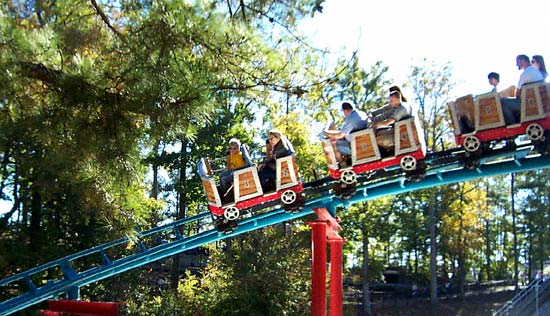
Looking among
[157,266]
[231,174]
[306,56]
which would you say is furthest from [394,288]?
[306,56]

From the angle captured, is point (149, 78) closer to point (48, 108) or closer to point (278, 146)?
point (48, 108)

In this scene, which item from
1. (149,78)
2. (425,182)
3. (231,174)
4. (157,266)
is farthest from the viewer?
(157,266)

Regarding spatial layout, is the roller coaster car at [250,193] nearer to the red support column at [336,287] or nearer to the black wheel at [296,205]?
the black wheel at [296,205]

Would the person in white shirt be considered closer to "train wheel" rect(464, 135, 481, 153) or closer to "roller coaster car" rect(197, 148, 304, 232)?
"train wheel" rect(464, 135, 481, 153)

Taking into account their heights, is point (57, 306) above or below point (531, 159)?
below

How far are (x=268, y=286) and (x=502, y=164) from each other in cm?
787

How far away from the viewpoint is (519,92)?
19.3 ft

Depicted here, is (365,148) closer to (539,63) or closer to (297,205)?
(297,205)

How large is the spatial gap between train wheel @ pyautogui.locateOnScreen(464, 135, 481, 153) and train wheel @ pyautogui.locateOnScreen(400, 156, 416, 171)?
0.54 metres

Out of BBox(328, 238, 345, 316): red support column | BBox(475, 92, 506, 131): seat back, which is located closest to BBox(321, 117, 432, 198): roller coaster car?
BBox(475, 92, 506, 131): seat back

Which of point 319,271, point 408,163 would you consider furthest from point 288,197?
point 408,163

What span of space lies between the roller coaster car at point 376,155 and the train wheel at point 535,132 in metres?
1.03

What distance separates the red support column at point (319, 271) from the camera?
6.10 meters

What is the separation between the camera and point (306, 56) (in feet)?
14.3
